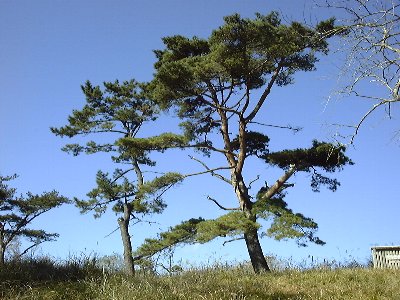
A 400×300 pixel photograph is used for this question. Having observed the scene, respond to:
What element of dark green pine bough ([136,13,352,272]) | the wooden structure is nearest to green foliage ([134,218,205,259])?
dark green pine bough ([136,13,352,272])

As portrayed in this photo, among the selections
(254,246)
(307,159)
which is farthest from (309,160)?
(254,246)

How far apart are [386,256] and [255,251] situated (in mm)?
6245

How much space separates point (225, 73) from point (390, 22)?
9889 millimetres

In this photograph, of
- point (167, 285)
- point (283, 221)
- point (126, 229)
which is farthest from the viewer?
point (126, 229)

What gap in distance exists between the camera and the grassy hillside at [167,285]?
23.4 ft

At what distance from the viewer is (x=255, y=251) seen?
553 inches

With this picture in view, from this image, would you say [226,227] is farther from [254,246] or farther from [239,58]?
[239,58]

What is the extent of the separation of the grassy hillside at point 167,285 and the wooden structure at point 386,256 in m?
6.15

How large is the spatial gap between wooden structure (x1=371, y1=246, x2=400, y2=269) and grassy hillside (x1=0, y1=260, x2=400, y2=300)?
615 centimetres

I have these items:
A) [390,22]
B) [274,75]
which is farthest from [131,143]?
[390,22]

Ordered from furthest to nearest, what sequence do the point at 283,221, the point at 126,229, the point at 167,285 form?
the point at 126,229
the point at 283,221
the point at 167,285

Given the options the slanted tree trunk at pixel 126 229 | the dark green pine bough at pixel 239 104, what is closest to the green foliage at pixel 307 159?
the dark green pine bough at pixel 239 104

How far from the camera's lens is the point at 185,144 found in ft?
53.2

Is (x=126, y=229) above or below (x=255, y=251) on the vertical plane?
above
